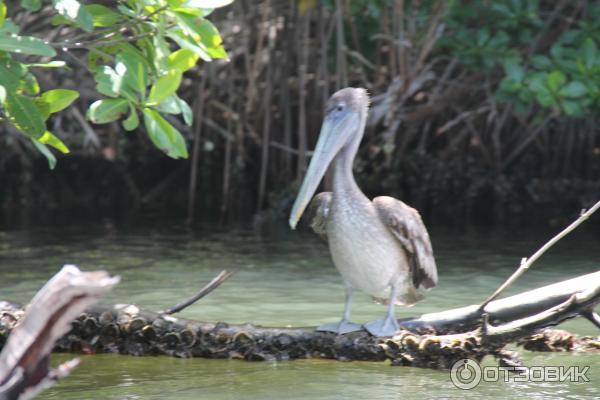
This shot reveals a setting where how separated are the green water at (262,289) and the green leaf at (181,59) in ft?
4.63

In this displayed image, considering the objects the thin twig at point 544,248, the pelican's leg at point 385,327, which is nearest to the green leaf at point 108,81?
the pelican's leg at point 385,327

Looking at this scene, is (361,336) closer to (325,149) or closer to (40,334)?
(325,149)

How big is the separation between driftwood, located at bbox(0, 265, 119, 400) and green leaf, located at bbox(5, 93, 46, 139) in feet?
4.98

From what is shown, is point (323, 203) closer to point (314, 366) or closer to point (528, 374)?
point (314, 366)

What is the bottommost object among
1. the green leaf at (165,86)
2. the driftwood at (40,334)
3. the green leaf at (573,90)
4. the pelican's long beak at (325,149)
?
the driftwood at (40,334)

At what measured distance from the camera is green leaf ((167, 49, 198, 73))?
4.77m

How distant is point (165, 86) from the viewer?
4613 mm

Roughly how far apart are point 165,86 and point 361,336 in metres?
1.47

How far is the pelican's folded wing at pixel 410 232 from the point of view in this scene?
17.3 ft

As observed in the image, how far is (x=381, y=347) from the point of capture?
5.02 m

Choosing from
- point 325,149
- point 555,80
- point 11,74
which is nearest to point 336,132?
point 325,149

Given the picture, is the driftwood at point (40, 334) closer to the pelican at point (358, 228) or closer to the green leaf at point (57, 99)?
the green leaf at point (57, 99)

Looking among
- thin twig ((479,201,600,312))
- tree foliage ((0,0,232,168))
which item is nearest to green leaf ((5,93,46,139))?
tree foliage ((0,0,232,168))

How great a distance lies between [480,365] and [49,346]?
2441 mm
